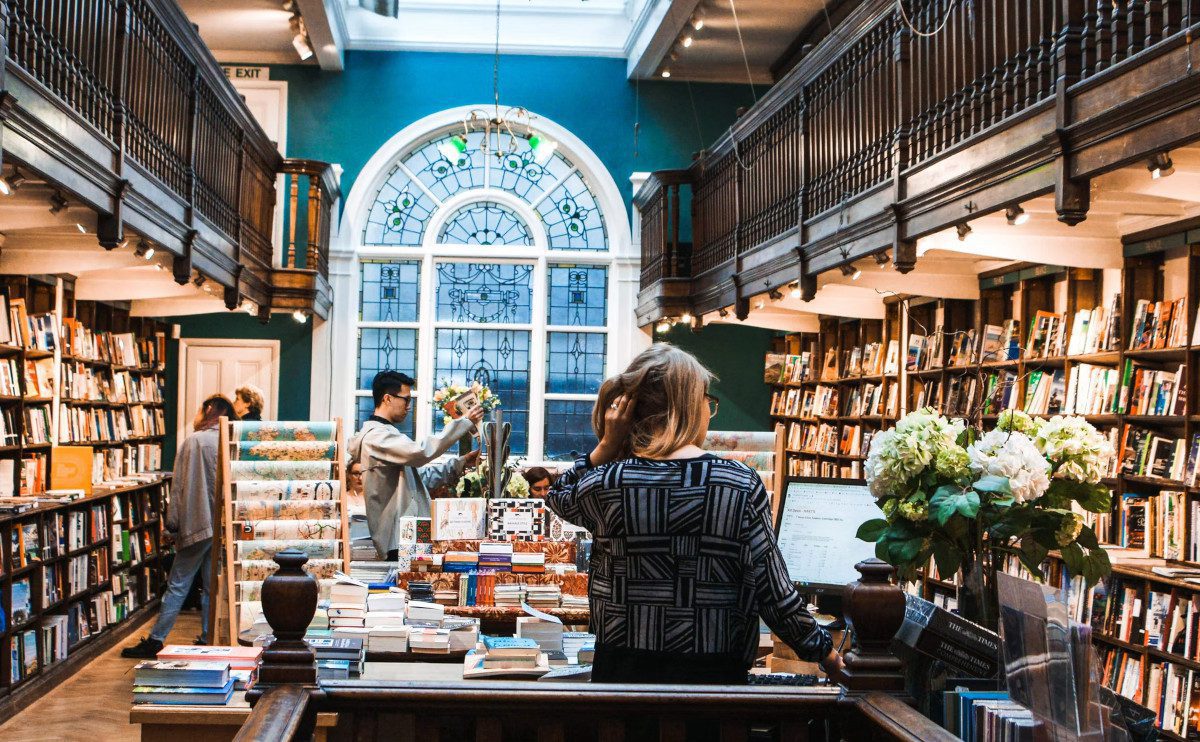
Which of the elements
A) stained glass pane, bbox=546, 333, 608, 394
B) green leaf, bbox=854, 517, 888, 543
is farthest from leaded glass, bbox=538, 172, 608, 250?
green leaf, bbox=854, 517, 888, 543

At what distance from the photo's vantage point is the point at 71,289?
8641 millimetres

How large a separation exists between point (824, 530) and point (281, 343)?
9.36m

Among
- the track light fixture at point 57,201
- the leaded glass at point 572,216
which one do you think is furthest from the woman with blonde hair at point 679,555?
the leaded glass at point 572,216

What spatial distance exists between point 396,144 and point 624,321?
10.2 ft

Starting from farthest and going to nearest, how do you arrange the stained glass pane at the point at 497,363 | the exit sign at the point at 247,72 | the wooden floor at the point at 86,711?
the stained glass pane at the point at 497,363 < the exit sign at the point at 247,72 < the wooden floor at the point at 86,711

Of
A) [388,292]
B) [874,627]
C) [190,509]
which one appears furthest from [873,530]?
[388,292]

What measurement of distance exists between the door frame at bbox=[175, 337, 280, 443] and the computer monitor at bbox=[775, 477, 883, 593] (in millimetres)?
8995

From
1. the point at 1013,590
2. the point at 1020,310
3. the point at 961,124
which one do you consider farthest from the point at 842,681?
the point at 1020,310

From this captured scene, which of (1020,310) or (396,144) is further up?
(396,144)

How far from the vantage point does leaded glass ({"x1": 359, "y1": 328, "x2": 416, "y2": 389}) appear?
42.1ft

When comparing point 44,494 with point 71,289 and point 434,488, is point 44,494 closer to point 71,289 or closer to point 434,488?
point 71,289

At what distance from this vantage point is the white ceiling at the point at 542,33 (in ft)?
38.2

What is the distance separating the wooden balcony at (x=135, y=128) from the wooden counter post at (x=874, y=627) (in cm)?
336

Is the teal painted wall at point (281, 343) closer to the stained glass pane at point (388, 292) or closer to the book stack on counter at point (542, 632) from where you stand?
the stained glass pane at point (388, 292)
